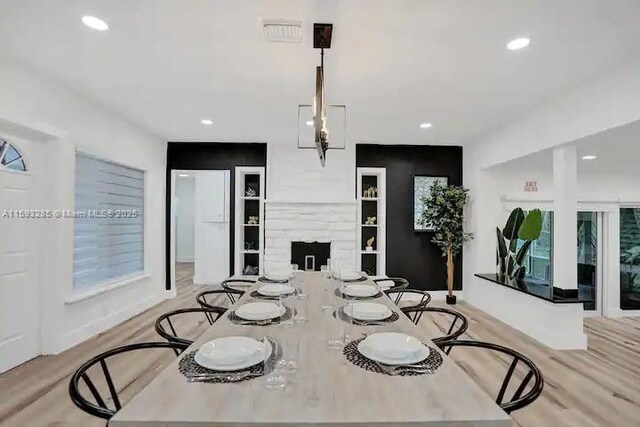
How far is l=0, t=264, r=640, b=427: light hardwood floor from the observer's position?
2.63 metres

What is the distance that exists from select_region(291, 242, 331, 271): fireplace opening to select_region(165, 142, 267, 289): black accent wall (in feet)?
3.42

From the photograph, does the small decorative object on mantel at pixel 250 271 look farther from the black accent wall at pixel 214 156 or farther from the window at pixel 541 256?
the window at pixel 541 256

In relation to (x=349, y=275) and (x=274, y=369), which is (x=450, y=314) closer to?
(x=349, y=275)

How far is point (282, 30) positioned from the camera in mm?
2578

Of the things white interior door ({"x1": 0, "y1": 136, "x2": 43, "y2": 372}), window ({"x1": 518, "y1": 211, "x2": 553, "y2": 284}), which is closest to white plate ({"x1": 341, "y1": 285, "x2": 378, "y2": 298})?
white interior door ({"x1": 0, "y1": 136, "x2": 43, "y2": 372})

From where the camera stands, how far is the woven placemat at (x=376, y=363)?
1382mm

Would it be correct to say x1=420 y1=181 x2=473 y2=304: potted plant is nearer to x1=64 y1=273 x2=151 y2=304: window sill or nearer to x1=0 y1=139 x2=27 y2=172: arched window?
x1=64 y1=273 x2=151 y2=304: window sill

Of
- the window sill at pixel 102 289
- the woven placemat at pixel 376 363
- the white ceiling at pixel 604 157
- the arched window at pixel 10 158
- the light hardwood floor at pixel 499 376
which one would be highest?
the white ceiling at pixel 604 157

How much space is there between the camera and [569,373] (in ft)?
11.3

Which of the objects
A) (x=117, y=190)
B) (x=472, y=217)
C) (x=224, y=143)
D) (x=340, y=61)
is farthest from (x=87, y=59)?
(x=472, y=217)

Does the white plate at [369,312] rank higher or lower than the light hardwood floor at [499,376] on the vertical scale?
higher

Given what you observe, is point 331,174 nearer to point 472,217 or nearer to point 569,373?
point 472,217

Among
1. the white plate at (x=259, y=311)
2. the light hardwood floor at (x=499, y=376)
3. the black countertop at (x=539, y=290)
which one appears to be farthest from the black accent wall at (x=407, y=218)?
the white plate at (x=259, y=311)

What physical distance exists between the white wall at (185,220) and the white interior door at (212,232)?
355 cm
